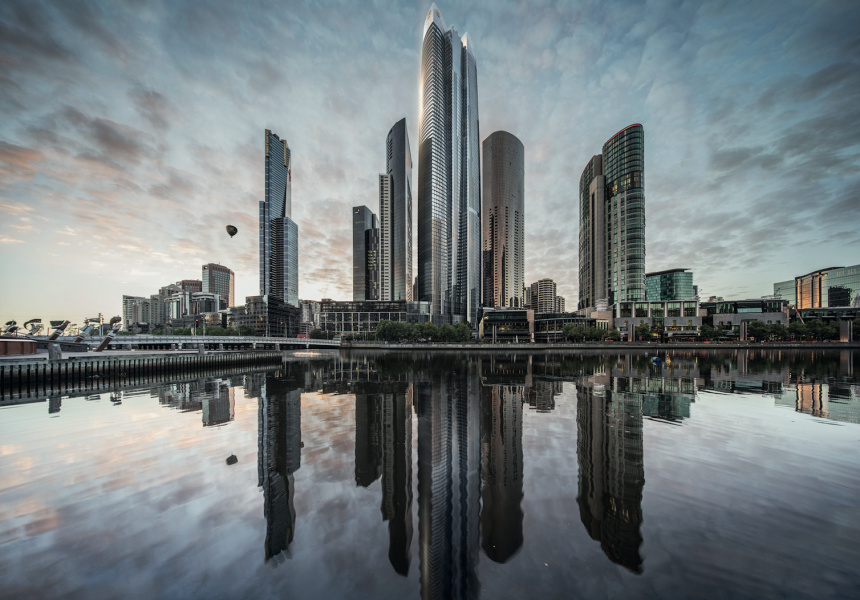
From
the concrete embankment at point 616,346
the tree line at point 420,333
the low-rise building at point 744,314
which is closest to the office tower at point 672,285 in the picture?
the low-rise building at point 744,314

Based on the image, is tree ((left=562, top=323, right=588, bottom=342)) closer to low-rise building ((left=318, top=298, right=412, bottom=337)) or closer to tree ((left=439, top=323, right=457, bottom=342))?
tree ((left=439, top=323, right=457, bottom=342))

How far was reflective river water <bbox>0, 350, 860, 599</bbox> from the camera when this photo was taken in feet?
22.2

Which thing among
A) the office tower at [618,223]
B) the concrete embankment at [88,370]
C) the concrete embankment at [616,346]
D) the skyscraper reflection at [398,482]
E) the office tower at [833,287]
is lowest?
the concrete embankment at [616,346]

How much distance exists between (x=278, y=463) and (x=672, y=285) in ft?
758

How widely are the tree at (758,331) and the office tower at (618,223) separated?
3850cm

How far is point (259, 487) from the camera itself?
11.1 meters

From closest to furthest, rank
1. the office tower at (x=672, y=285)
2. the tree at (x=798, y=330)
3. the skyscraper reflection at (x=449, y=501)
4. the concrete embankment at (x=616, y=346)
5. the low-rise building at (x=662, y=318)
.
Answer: the skyscraper reflection at (x=449, y=501) → the concrete embankment at (x=616, y=346) → the tree at (x=798, y=330) → the low-rise building at (x=662, y=318) → the office tower at (x=672, y=285)

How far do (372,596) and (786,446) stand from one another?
64.0ft

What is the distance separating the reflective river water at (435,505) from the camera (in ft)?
22.2

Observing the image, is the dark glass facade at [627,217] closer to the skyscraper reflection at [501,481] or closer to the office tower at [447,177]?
the office tower at [447,177]

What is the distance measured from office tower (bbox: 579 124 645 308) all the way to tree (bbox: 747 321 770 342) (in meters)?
38.5

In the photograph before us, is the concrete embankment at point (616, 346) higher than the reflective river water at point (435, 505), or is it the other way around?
the reflective river water at point (435, 505)

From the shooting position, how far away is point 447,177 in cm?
17550

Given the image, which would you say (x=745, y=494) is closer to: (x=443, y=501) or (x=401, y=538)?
(x=443, y=501)
